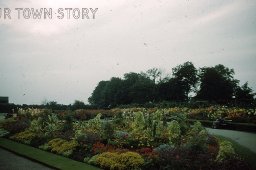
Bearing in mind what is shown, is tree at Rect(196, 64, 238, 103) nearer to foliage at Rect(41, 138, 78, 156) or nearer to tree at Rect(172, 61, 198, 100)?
tree at Rect(172, 61, 198, 100)

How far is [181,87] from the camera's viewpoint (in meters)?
81.1

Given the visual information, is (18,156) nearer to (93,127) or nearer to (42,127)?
(93,127)

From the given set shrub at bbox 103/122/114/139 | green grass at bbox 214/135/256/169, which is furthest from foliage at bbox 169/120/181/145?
shrub at bbox 103/122/114/139

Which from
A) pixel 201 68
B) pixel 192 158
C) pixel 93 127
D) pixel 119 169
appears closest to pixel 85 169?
pixel 119 169

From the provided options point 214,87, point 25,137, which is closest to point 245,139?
point 25,137

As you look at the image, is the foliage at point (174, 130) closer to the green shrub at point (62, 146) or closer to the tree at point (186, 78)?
the green shrub at point (62, 146)

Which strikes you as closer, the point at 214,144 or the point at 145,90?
the point at 214,144

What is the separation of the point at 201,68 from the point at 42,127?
2521 inches

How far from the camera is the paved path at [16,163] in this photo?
38.0ft

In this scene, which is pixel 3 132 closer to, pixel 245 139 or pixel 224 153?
pixel 245 139

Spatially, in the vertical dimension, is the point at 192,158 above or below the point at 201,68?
below

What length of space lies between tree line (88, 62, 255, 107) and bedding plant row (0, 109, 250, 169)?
46499 mm

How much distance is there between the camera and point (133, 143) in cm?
1516

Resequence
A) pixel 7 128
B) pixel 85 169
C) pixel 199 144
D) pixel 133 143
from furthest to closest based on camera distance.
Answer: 1. pixel 7 128
2. pixel 133 143
3. pixel 199 144
4. pixel 85 169
